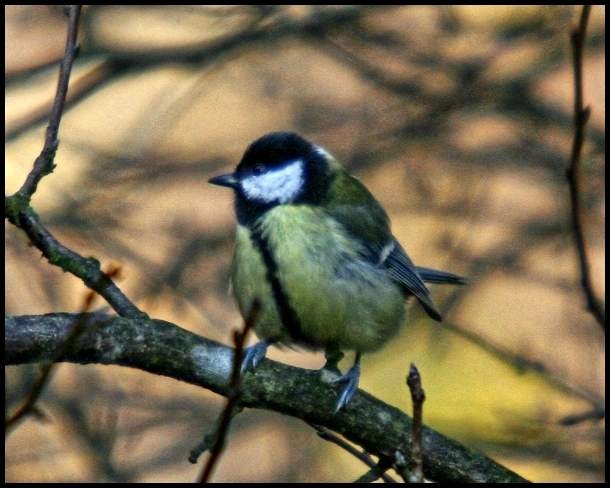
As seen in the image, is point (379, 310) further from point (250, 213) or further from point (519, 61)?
point (519, 61)

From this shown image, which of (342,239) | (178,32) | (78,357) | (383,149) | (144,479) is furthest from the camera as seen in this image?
(178,32)

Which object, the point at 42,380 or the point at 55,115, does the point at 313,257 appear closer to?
the point at 55,115

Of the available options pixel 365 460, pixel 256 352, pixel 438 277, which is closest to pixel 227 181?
pixel 256 352

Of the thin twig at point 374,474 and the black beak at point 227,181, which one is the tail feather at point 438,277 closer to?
the black beak at point 227,181

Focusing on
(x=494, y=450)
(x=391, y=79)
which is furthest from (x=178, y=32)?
(x=494, y=450)

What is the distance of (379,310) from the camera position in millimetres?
2963

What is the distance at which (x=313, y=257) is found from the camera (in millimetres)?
2807

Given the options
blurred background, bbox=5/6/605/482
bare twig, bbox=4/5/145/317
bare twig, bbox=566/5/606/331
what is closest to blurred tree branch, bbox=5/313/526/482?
bare twig, bbox=4/5/145/317

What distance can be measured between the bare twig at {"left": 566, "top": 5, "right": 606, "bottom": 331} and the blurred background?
1.18 m

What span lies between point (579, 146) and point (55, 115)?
1.16 meters

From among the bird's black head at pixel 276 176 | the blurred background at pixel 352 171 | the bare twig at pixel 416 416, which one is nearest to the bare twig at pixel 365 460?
the bare twig at pixel 416 416

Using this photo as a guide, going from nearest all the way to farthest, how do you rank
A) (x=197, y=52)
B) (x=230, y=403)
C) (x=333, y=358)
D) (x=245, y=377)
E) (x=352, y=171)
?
(x=230, y=403) → (x=245, y=377) → (x=333, y=358) → (x=197, y=52) → (x=352, y=171)

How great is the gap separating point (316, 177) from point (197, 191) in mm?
1864

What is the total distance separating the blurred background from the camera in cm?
374
